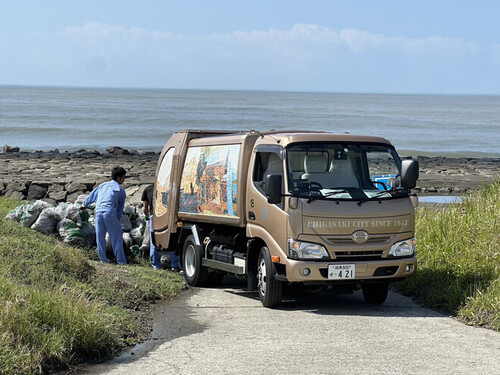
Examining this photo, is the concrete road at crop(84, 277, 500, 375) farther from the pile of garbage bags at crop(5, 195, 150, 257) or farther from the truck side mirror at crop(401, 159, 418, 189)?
the pile of garbage bags at crop(5, 195, 150, 257)

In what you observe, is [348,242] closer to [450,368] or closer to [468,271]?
[468,271]

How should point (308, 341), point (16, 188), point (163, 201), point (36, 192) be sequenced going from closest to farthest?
point (308, 341)
point (163, 201)
point (36, 192)
point (16, 188)

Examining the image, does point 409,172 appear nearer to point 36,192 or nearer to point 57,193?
point 57,193

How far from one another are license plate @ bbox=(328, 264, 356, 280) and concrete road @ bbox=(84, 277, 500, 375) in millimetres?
502

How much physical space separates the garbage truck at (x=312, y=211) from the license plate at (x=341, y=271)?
0.01 m

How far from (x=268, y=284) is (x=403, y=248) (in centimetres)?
191

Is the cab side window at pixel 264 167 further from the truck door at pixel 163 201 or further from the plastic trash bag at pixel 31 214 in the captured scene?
the plastic trash bag at pixel 31 214

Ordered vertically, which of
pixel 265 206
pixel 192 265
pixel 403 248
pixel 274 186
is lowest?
pixel 192 265

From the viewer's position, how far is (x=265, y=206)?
12430 mm

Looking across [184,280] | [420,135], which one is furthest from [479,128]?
[184,280]

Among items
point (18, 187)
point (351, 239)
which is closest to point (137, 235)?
point (351, 239)

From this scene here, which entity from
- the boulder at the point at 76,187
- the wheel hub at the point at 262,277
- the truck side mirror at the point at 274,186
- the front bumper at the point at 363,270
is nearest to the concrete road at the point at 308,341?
the wheel hub at the point at 262,277

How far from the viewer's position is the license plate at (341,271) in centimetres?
1177

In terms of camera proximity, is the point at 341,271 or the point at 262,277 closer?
the point at 341,271
